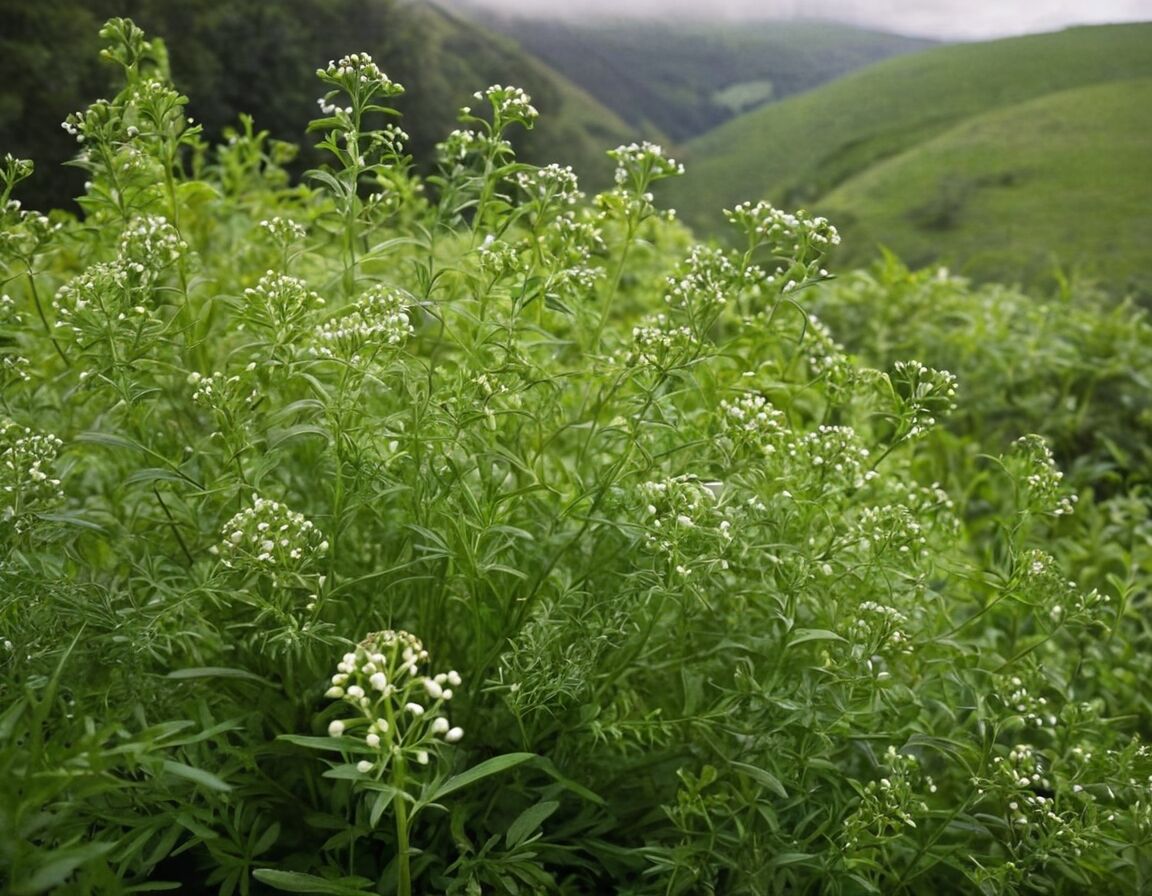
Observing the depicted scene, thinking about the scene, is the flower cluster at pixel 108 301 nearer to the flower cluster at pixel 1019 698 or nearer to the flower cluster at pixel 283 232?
the flower cluster at pixel 283 232

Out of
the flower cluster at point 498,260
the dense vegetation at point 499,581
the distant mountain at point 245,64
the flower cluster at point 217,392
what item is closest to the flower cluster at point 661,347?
the dense vegetation at point 499,581

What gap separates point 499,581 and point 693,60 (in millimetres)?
32477

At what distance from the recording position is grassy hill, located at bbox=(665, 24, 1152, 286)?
917cm

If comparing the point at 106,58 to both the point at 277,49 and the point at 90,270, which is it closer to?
the point at 90,270

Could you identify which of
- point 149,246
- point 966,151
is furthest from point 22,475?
point 966,151

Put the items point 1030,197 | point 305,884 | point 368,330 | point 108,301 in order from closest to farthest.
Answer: point 305,884 → point 368,330 → point 108,301 → point 1030,197

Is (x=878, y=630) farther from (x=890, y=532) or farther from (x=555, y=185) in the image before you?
(x=555, y=185)

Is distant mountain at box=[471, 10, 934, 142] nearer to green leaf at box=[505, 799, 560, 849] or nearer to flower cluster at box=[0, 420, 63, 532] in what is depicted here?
flower cluster at box=[0, 420, 63, 532]

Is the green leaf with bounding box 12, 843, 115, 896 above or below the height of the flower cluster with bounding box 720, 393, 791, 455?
below

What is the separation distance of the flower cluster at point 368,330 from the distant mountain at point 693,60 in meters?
17.4

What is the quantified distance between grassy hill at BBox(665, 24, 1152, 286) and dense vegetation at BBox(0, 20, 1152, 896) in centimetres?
710

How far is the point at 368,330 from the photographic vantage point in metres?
1.65

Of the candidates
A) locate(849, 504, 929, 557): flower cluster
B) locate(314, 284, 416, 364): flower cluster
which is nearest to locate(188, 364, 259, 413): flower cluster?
locate(314, 284, 416, 364): flower cluster

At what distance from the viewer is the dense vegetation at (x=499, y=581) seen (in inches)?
67.4
